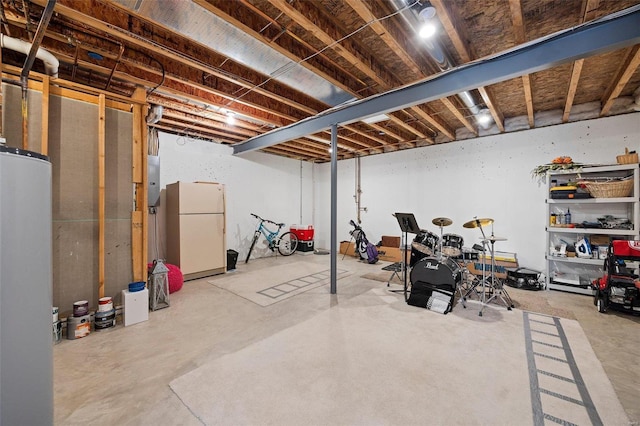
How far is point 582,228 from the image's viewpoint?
3943 mm

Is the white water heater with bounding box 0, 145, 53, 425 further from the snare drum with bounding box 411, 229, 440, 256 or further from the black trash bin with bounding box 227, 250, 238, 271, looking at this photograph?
the black trash bin with bounding box 227, 250, 238, 271

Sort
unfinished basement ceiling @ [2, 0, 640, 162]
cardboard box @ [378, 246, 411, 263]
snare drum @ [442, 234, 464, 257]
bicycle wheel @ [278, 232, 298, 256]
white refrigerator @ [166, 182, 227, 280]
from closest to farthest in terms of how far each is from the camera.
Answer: unfinished basement ceiling @ [2, 0, 640, 162] → snare drum @ [442, 234, 464, 257] → white refrigerator @ [166, 182, 227, 280] → cardboard box @ [378, 246, 411, 263] → bicycle wheel @ [278, 232, 298, 256]

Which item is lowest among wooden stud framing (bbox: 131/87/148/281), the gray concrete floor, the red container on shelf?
the gray concrete floor

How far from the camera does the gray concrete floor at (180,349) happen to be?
168cm

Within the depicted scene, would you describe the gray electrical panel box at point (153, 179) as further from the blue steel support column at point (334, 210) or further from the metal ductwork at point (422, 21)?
the metal ductwork at point (422, 21)

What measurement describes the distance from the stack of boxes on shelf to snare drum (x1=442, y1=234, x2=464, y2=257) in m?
4.05

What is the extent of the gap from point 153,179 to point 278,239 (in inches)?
134

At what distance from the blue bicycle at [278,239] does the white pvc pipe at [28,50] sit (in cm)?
426

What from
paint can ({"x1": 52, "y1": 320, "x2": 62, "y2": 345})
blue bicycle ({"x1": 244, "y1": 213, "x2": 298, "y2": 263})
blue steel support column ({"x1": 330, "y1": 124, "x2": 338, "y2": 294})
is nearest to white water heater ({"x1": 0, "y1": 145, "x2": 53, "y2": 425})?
paint can ({"x1": 52, "y1": 320, "x2": 62, "y2": 345})

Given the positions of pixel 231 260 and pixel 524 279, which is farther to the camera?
pixel 231 260

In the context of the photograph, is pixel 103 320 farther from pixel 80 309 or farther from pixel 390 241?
pixel 390 241

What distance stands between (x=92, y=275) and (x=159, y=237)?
227 centimetres

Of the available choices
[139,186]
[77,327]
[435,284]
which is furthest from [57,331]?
[435,284]

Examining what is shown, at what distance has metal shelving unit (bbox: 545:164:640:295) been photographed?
3.61m
